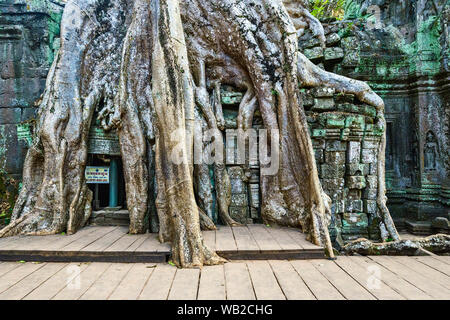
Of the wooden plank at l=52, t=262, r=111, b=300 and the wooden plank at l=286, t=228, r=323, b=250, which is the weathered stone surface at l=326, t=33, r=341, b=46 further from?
the wooden plank at l=52, t=262, r=111, b=300

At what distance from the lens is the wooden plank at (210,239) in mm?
2748

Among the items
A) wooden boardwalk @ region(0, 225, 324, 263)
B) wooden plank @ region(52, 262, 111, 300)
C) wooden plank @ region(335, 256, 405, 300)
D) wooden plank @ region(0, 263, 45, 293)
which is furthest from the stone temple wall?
wooden plank @ region(0, 263, 45, 293)

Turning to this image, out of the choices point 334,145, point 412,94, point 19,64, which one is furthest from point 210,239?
point 412,94

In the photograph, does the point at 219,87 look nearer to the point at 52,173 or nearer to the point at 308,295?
the point at 52,173

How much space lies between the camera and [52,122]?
351cm

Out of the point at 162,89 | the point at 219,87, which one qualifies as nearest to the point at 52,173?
the point at 162,89

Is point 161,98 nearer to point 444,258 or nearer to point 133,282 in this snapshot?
point 133,282

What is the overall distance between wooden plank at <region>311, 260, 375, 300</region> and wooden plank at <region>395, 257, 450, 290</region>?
62cm

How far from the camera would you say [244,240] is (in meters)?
2.93

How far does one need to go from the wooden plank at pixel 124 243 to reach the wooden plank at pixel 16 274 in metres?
0.56

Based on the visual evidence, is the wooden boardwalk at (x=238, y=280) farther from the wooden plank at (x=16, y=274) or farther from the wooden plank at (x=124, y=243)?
the wooden plank at (x=124, y=243)

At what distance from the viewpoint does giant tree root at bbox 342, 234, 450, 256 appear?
284 centimetres

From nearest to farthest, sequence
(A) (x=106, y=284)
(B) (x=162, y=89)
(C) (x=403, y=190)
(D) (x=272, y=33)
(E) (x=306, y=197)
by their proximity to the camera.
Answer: (A) (x=106, y=284) → (B) (x=162, y=89) → (E) (x=306, y=197) → (D) (x=272, y=33) → (C) (x=403, y=190)
